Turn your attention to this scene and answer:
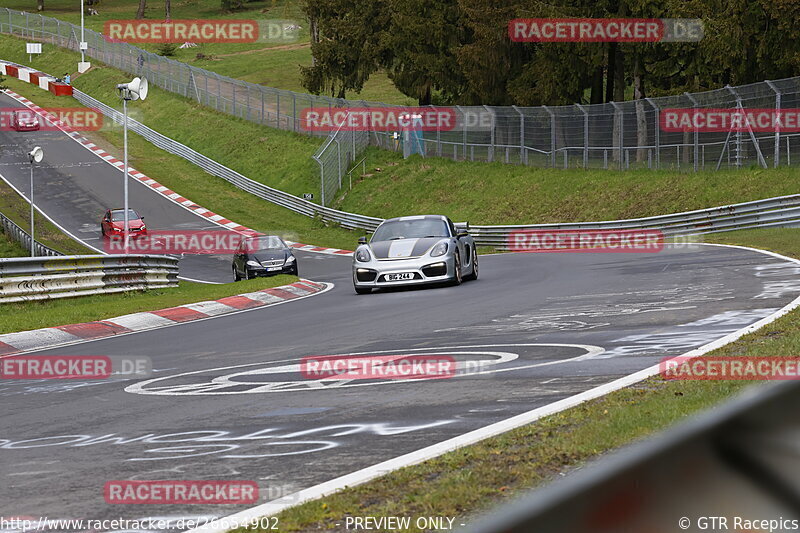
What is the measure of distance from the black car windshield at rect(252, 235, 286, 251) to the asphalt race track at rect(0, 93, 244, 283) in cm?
477

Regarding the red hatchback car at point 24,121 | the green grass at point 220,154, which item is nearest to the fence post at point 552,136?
the green grass at point 220,154

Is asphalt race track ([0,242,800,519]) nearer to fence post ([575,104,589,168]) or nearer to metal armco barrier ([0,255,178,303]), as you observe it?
metal armco barrier ([0,255,178,303])

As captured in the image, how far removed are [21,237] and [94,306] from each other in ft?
53.9

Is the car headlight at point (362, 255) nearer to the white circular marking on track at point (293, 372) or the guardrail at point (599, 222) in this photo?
the white circular marking on track at point (293, 372)

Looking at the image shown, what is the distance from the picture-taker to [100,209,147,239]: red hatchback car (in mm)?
39750

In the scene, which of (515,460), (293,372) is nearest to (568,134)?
(293,372)

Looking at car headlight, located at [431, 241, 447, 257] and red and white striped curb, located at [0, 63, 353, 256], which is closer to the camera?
car headlight, located at [431, 241, 447, 257]

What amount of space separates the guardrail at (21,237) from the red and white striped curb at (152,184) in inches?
404

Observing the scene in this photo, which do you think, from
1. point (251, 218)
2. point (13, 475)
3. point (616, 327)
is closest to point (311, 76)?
point (251, 218)

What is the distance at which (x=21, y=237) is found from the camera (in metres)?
33.8

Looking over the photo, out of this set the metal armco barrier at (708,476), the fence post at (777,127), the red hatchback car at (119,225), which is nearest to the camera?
the metal armco barrier at (708,476)

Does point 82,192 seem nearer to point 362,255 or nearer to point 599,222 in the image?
point 599,222

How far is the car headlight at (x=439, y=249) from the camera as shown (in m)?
19.1

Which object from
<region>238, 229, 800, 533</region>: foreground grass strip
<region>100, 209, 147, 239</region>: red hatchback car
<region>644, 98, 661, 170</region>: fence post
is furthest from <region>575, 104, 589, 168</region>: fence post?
<region>238, 229, 800, 533</region>: foreground grass strip
